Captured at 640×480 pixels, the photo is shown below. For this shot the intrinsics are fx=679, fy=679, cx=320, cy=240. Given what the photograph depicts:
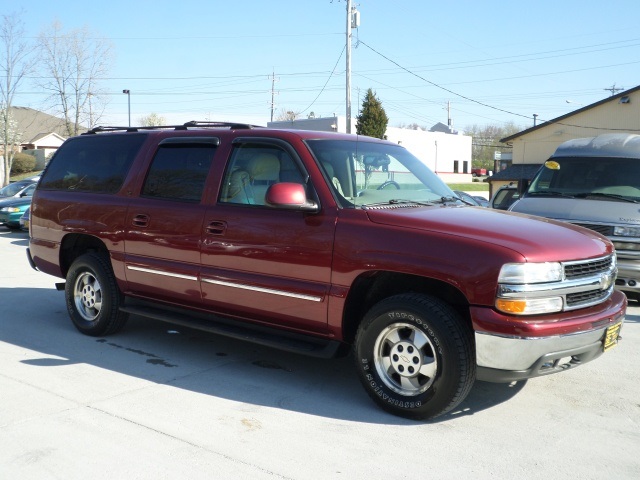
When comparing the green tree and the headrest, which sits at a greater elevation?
the green tree

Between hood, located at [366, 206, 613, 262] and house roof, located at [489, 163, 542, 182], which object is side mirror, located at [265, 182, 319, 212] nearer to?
hood, located at [366, 206, 613, 262]

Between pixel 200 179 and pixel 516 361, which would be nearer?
pixel 516 361

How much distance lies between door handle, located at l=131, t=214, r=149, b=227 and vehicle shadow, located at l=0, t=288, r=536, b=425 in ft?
3.90

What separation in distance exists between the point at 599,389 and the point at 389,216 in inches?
87.7

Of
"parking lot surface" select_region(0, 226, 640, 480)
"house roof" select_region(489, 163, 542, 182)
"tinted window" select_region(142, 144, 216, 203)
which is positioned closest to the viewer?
"parking lot surface" select_region(0, 226, 640, 480)

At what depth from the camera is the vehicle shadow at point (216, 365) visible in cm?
496

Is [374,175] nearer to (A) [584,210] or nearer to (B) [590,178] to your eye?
(A) [584,210]

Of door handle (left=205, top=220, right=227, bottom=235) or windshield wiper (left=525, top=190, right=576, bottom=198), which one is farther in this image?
windshield wiper (left=525, top=190, right=576, bottom=198)

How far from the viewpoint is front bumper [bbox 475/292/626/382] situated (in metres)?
4.18

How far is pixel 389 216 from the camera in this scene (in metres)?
4.73

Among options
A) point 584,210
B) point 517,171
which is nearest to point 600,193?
point 584,210

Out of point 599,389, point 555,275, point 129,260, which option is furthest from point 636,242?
point 129,260

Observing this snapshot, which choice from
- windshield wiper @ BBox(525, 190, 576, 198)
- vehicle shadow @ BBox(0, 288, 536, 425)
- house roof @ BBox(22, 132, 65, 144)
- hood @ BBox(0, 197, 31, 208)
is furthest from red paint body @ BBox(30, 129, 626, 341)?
house roof @ BBox(22, 132, 65, 144)

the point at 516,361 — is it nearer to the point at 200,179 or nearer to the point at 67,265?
the point at 200,179
